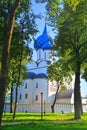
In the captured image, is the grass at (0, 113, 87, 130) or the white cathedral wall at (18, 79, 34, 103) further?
the white cathedral wall at (18, 79, 34, 103)

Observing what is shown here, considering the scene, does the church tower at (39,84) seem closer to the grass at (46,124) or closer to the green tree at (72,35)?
the green tree at (72,35)

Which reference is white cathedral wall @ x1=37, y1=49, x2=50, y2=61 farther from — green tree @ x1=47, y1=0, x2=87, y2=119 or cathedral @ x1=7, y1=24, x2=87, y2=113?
green tree @ x1=47, y1=0, x2=87, y2=119

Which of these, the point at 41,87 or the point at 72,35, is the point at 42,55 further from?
the point at 72,35

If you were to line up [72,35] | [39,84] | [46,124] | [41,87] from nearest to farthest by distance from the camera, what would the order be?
1. [46,124]
2. [72,35]
3. [41,87]
4. [39,84]

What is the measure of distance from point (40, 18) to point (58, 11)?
1.59 meters

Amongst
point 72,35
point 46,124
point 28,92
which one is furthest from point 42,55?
point 46,124

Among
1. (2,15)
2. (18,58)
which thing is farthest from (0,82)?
(18,58)

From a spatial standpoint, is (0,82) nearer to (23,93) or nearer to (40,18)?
(40,18)

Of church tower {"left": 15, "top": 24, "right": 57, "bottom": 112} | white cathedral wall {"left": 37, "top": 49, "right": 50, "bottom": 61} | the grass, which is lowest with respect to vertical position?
the grass

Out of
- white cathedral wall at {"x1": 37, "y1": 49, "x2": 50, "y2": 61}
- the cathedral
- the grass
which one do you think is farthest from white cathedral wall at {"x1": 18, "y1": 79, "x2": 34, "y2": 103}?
the grass

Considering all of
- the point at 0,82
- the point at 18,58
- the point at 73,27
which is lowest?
the point at 0,82

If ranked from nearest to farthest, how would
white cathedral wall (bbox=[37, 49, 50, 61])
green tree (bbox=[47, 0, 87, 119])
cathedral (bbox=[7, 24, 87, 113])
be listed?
1. green tree (bbox=[47, 0, 87, 119])
2. cathedral (bbox=[7, 24, 87, 113])
3. white cathedral wall (bbox=[37, 49, 50, 61])

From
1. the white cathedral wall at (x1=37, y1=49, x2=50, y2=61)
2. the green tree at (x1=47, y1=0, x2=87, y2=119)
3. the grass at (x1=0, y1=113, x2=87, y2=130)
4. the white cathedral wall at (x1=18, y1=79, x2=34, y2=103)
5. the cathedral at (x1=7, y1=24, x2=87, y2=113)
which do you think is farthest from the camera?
the white cathedral wall at (x1=18, y1=79, x2=34, y2=103)

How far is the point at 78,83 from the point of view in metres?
32.8
